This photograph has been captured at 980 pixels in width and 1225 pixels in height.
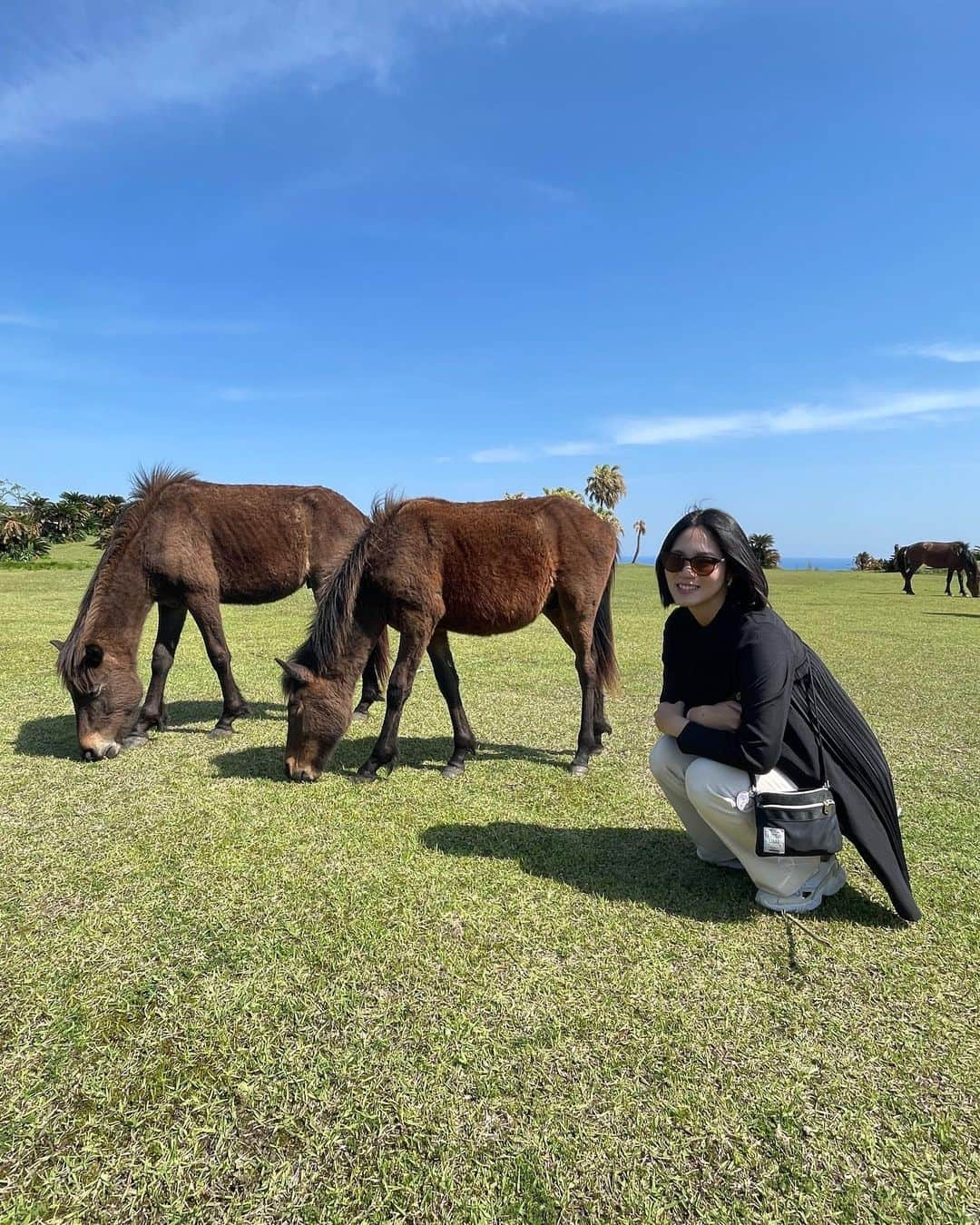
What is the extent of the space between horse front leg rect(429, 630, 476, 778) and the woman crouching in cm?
218

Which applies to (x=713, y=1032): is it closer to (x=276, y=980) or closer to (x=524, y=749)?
(x=276, y=980)

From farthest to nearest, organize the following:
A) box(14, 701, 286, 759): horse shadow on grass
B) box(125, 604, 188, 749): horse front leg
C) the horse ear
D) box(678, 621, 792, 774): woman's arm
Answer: box(125, 604, 188, 749): horse front leg < box(14, 701, 286, 759): horse shadow on grass < the horse ear < box(678, 621, 792, 774): woman's arm

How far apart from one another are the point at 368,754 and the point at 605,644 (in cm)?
219

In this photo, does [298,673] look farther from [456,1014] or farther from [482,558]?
[456,1014]

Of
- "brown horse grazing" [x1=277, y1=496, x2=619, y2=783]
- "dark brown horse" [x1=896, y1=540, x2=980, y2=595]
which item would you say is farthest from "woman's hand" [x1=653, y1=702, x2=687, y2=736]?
"dark brown horse" [x1=896, y1=540, x2=980, y2=595]

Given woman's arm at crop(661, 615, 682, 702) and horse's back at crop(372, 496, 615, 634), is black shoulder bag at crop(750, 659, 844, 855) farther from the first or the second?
horse's back at crop(372, 496, 615, 634)

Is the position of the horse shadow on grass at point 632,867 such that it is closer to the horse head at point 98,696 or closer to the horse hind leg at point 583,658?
the horse hind leg at point 583,658

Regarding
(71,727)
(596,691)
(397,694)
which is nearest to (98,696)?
(71,727)

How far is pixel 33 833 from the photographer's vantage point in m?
3.56

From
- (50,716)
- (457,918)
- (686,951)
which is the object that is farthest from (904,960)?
(50,716)

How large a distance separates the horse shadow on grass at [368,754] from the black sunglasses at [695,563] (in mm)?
2564

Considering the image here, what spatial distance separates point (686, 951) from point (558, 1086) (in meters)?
0.89

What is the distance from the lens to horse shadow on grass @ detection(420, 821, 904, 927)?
2889mm

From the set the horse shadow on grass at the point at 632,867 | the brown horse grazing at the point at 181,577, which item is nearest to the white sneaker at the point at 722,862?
the horse shadow on grass at the point at 632,867
